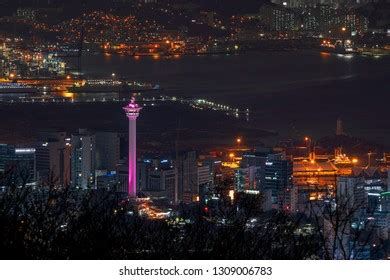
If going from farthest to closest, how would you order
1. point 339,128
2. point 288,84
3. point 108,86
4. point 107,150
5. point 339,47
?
1. point 339,47
2. point 288,84
3. point 108,86
4. point 339,128
5. point 107,150

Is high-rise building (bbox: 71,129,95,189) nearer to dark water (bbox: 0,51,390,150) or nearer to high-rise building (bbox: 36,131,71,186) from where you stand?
high-rise building (bbox: 36,131,71,186)

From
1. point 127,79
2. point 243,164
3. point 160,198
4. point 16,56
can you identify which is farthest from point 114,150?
point 16,56

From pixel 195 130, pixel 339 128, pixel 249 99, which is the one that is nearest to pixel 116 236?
pixel 339 128

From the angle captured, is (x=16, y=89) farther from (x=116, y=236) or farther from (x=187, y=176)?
(x=116, y=236)

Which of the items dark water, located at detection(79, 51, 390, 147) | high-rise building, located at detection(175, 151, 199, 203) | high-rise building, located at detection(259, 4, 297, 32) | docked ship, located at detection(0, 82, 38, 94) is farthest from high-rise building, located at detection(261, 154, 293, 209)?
high-rise building, located at detection(259, 4, 297, 32)

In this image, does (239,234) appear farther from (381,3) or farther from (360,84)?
(381,3)

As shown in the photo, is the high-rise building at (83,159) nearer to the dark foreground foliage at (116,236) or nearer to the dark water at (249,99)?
the dark water at (249,99)
